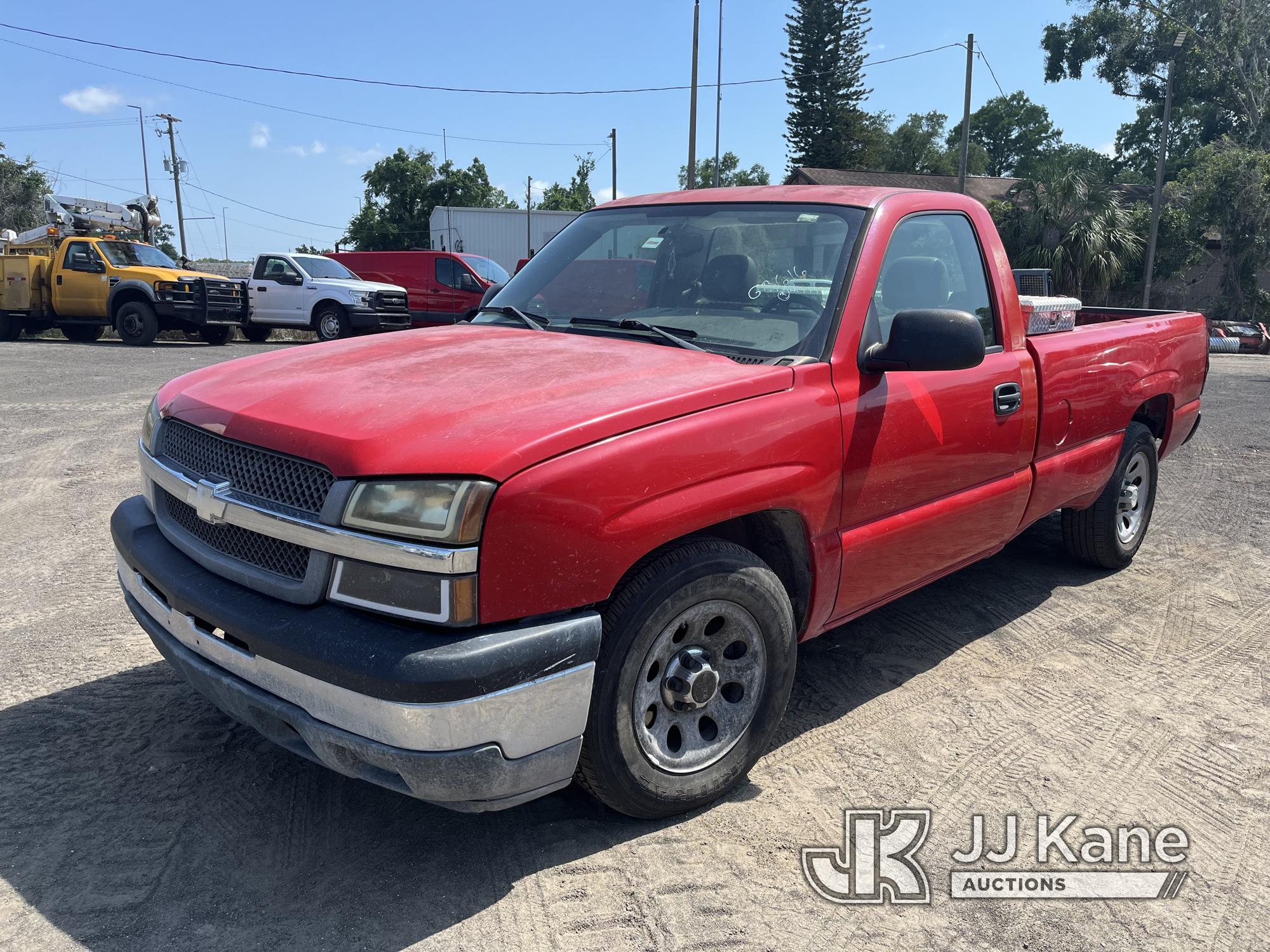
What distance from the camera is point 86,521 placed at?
5.62 meters

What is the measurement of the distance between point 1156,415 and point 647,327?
3.49 meters

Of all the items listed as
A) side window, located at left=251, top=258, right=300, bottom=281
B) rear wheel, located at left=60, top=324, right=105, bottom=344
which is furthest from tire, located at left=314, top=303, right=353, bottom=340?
rear wheel, located at left=60, top=324, right=105, bottom=344

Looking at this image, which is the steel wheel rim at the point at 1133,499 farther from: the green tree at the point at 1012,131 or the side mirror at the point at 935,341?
the green tree at the point at 1012,131

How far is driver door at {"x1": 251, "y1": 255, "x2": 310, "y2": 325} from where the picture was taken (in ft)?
62.2

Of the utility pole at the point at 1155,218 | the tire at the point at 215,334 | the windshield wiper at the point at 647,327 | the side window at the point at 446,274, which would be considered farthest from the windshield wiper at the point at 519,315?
the utility pole at the point at 1155,218

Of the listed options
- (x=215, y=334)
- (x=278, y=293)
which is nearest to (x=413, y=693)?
(x=278, y=293)

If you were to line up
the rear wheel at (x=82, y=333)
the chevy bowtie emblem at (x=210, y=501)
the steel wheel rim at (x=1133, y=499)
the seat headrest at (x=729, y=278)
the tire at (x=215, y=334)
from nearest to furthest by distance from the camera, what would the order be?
the chevy bowtie emblem at (x=210, y=501)
the seat headrest at (x=729, y=278)
the steel wheel rim at (x=1133, y=499)
the tire at (x=215, y=334)
the rear wheel at (x=82, y=333)

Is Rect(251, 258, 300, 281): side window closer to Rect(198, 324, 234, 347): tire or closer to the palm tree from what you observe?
Rect(198, 324, 234, 347): tire

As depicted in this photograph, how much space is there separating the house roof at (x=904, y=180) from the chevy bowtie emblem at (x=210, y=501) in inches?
1400

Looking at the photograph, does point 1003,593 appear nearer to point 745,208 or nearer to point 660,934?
point 745,208

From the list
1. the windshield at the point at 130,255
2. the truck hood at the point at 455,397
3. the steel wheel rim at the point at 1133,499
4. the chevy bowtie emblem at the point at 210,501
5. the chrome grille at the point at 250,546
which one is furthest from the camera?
the windshield at the point at 130,255

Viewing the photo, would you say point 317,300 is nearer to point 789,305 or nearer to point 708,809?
point 789,305

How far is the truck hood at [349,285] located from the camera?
18812 mm

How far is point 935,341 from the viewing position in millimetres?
2949
